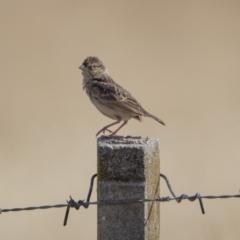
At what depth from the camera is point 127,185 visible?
14.2ft

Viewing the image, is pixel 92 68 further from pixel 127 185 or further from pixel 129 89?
pixel 129 89

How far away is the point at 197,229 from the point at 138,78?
19.9 ft

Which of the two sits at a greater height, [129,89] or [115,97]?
[129,89]

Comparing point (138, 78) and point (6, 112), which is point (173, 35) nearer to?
point (138, 78)

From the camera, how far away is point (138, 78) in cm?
1631

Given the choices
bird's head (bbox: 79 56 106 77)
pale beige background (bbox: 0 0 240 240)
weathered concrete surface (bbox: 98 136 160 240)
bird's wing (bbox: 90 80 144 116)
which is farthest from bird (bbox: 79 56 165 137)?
weathered concrete surface (bbox: 98 136 160 240)

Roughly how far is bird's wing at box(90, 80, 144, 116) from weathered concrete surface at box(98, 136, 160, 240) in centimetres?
337

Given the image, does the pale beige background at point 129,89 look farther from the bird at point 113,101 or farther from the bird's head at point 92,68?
the bird at point 113,101

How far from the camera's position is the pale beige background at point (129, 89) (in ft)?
36.6

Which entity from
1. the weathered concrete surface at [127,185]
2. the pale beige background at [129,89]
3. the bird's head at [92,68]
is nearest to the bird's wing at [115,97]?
the bird's head at [92,68]

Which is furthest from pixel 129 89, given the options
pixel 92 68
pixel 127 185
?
pixel 127 185

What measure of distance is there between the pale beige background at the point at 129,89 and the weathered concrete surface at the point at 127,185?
6.03 meters

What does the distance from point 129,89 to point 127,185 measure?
11.5 m

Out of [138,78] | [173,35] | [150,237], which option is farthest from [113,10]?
[150,237]
